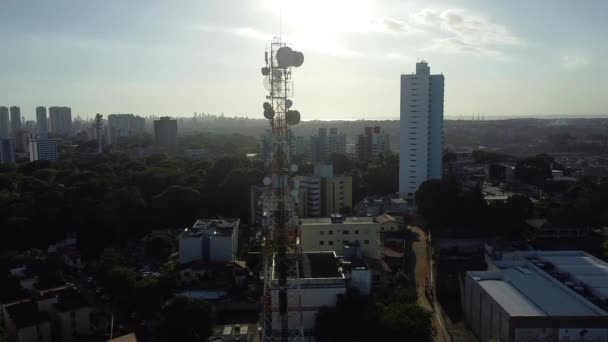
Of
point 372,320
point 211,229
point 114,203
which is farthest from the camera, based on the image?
point 114,203

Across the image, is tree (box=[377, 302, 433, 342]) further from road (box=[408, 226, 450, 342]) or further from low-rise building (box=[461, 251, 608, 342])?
road (box=[408, 226, 450, 342])

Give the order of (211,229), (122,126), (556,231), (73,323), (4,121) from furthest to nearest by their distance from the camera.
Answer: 1. (122,126)
2. (4,121)
3. (556,231)
4. (211,229)
5. (73,323)

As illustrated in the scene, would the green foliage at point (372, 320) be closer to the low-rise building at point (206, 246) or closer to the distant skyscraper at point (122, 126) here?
the low-rise building at point (206, 246)

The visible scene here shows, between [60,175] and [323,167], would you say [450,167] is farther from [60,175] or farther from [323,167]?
[60,175]

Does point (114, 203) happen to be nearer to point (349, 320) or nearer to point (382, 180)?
point (349, 320)

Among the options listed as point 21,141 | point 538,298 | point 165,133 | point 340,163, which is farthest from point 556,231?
point 21,141

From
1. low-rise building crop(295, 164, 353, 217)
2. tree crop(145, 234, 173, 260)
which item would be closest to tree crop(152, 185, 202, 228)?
tree crop(145, 234, 173, 260)
